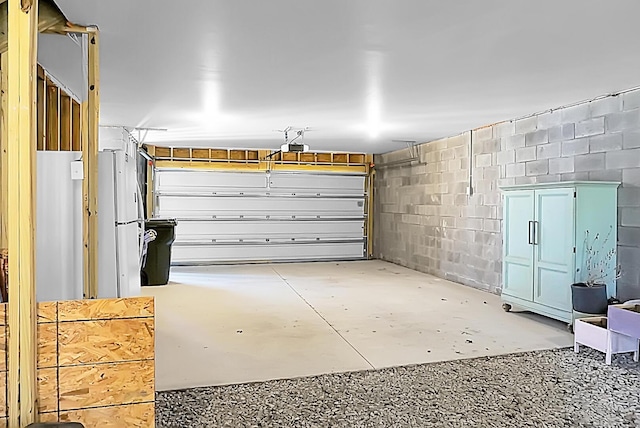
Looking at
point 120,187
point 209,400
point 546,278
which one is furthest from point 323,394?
point 546,278

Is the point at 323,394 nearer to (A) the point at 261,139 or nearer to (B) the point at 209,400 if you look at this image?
(B) the point at 209,400

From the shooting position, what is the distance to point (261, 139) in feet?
27.5

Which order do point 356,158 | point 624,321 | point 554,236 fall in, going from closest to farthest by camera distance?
point 624,321
point 554,236
point 356,158

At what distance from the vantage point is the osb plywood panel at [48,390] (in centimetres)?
219

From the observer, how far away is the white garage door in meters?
9.66

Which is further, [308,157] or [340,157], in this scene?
[340,157]

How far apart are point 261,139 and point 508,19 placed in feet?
19.1

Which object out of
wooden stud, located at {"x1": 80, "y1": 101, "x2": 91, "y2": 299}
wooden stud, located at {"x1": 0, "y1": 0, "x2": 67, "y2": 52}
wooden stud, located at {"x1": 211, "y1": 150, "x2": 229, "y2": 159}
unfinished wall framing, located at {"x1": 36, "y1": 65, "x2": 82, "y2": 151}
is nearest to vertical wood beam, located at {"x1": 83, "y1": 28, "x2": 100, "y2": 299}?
wooden stud, located at {"x1": 80, "y1": 101, "x2": 91, "y2": 299}

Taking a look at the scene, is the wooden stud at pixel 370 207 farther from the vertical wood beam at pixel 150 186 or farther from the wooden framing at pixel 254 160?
the vertical wood beam at pixel 150 186

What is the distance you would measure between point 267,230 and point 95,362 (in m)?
7.85

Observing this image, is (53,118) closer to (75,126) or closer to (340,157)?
(75,126)

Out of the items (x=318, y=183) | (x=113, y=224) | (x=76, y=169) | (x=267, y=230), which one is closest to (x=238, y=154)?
(x=267, y=230)

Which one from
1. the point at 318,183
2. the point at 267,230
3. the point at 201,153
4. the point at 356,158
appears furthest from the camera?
the point at 356,158

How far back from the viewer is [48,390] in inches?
86.7
